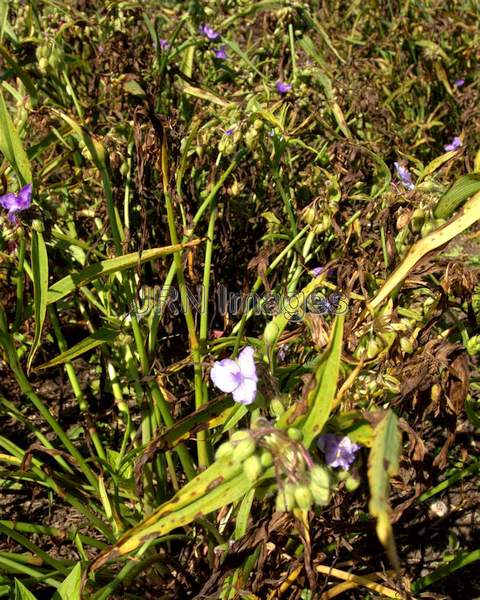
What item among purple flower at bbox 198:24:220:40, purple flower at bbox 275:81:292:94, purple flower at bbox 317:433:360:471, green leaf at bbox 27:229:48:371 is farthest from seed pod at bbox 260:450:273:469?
purple flower at bbox 198:24:220:40

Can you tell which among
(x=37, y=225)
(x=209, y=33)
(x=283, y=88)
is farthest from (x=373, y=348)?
(x=209, y=33)

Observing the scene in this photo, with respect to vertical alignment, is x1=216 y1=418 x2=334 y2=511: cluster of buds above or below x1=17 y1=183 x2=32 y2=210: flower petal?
below

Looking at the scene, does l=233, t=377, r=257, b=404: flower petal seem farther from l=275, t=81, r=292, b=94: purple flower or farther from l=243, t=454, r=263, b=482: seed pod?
l=275, t=81, r=292, b=94: purple flower

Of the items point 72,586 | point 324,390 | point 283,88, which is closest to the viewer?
point 324,390

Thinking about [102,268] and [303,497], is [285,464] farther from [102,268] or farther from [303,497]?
[102,268]

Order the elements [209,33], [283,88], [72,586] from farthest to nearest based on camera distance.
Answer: [209,33] → [283,88] → [72,586]

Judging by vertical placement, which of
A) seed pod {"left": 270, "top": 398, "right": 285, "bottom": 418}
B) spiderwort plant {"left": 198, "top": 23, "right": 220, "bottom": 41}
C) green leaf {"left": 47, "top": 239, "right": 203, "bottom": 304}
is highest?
spiderwort plant {"left": 198, "top": 23, "right": 220, "bottom": 41}
